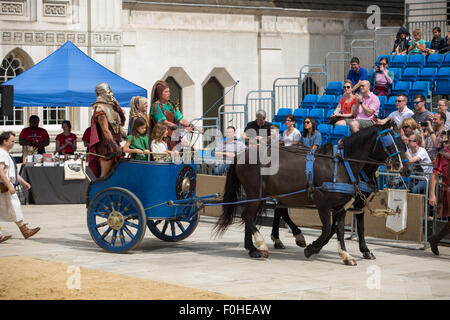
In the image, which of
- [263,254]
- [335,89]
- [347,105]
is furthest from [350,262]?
[335,89]

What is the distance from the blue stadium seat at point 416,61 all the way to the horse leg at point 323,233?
369 inches

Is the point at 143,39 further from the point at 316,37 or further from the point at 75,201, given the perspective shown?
the point at 75,201

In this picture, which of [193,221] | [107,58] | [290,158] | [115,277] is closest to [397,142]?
[290,158]

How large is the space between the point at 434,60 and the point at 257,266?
1032 centimetres

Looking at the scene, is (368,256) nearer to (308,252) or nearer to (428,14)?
(308,252)

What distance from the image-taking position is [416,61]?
19625mm

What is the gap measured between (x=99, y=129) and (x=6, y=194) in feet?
6.52

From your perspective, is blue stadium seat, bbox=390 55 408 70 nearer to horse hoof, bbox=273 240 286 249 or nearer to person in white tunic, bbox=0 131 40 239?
horse hoof, bbox=273 240 286 249

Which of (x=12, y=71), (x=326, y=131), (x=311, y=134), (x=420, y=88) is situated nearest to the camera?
(x=311, y=134)

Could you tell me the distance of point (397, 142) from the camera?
11.1 meters

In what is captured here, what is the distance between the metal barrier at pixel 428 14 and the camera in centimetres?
2445

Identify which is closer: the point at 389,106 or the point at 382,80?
the point at 389,106

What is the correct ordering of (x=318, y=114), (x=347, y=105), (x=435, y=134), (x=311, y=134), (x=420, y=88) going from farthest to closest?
(x=318, y=114), (x=420, y=88), (x=347, y=105), (x=311, y=134), (x=435, y=134)

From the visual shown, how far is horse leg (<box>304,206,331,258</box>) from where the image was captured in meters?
11.0
